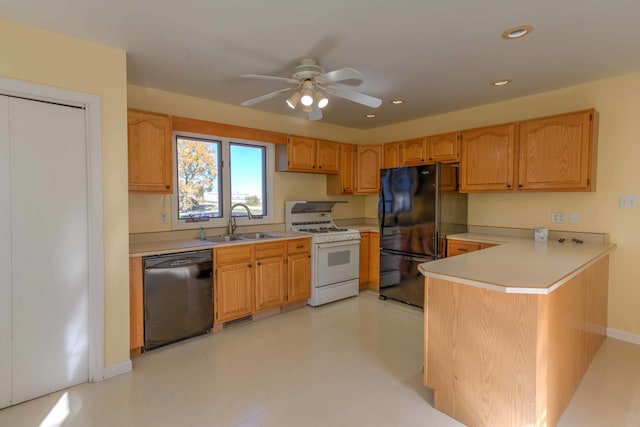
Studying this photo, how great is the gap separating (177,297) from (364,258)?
255 cm

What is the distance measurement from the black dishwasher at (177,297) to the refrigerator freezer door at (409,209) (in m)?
2.24

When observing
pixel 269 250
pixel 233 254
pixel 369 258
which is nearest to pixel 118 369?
pixel 233 254

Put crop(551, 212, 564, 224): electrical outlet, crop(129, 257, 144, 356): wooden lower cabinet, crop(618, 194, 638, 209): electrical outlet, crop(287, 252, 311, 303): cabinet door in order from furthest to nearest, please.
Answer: crop(287, 252, 311, 303): cabinet door, crop(551, 212, 564, 224): electrical outlet, crop(618, 194, 638, 209): electrical outlet, crop(129, 257, 144, 356): wooden lower cabinet

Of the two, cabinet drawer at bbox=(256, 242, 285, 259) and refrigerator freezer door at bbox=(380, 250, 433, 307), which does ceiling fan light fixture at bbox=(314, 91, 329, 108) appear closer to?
cabinet drawer at bbox=(256, 242, 285, 259)

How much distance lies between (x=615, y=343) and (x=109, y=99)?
474 cm

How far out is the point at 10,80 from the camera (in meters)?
2.04

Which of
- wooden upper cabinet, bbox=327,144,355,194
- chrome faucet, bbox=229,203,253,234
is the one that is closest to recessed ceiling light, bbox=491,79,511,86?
wooden upper cabinet, bbox=327,144,355,194

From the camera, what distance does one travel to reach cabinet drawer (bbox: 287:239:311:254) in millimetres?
3820

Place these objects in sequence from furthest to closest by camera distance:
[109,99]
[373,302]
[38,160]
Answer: [373,302], [109,99], [38,160]

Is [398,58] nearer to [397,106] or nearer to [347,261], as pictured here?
[397,106]

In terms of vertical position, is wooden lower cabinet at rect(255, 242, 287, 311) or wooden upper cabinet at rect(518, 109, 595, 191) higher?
wooden upper cabinet at rect(518, 109, 595, 191)

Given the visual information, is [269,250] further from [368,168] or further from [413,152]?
[413,152]

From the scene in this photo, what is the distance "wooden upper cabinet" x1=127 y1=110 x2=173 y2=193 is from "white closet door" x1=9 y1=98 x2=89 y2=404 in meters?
0.54

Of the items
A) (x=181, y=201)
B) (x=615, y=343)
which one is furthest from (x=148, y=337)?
(x=615, y=343)
